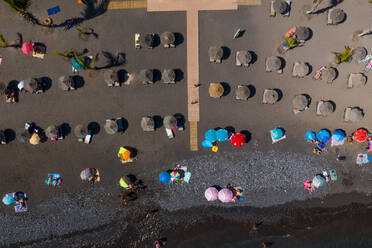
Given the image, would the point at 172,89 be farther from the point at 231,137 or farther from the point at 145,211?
the point at 145,211

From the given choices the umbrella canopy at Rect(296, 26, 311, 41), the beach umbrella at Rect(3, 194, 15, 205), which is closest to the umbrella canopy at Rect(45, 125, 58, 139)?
the beach umbrella at Rect(3, 194, 15, 205)

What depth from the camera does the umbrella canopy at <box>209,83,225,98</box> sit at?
10680 mm

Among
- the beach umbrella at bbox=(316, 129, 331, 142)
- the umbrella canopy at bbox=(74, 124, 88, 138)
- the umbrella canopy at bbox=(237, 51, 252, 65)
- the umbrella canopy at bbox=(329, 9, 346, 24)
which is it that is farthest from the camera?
the beach umbrella at bbox=(316, 129, 331, 142)

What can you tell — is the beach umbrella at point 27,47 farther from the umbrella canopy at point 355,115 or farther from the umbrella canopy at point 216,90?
the umbrella canopy at point 355,115

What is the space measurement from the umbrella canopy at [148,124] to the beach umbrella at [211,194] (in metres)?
4.22

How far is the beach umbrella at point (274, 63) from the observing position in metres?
10.6

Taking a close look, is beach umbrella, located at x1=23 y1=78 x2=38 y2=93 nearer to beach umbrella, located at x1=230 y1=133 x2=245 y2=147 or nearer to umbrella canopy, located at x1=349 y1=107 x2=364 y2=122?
beach umbrella, located at x1=230 y1=133 x2=245 y2=147

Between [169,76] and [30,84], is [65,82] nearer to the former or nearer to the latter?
[30,84]

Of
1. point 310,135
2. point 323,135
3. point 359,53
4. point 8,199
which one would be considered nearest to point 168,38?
point 310,135

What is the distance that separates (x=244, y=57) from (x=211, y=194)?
7.01 meters

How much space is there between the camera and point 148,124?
35.2ft

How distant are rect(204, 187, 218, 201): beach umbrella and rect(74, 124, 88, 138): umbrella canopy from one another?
22.2ft

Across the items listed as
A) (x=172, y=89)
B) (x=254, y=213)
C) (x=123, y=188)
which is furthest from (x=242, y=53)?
(x=123, y=188)

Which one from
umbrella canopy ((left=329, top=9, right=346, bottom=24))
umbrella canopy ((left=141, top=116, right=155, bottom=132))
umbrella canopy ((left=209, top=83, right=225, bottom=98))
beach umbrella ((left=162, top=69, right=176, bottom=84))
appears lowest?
umbrella canopy ((left=141, top=116, right=155, bottom=132))
